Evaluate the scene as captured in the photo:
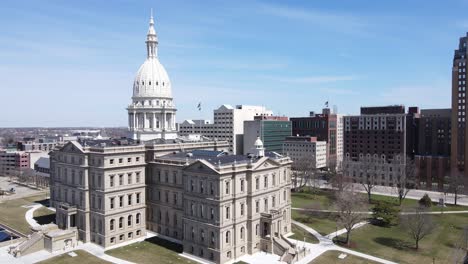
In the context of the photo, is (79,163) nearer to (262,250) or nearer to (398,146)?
(262,250)

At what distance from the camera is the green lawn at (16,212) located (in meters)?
86.3

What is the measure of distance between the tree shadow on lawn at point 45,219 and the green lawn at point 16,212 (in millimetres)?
2822

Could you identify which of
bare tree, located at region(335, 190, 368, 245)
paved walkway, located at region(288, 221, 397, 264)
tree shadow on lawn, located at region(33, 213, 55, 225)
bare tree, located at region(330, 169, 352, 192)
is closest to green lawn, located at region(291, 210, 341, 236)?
paved walkway, located at region(288, 221, 397, 264)

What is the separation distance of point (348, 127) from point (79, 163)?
124 metres

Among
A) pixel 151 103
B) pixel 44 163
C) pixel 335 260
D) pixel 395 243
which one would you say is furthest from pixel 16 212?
pixel 395 243

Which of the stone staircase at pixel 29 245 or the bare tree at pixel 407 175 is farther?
the bare tree at pixel 407 175

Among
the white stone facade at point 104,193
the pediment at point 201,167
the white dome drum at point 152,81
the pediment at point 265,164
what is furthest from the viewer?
the white dome drum at point 152,81

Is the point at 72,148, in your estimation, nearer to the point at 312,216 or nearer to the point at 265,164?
the point at 265,164

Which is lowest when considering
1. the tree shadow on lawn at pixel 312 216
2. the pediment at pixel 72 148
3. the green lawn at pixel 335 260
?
the green lawn at pixel 335 260

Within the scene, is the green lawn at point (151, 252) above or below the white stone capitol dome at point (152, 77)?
below

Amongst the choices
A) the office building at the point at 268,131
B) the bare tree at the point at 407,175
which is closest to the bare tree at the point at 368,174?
the bare tree at the point at 407,175

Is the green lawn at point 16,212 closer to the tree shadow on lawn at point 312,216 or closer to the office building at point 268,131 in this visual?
the tree shadow on lawn at point 312,216

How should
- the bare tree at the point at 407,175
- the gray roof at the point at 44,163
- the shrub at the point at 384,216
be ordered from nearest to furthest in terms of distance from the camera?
1. the shrub at the point at 384,216
2. the bare tree at the point at 407,175
3. the gray roof at the point at 44,163

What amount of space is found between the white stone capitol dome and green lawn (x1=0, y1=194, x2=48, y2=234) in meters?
42.8
